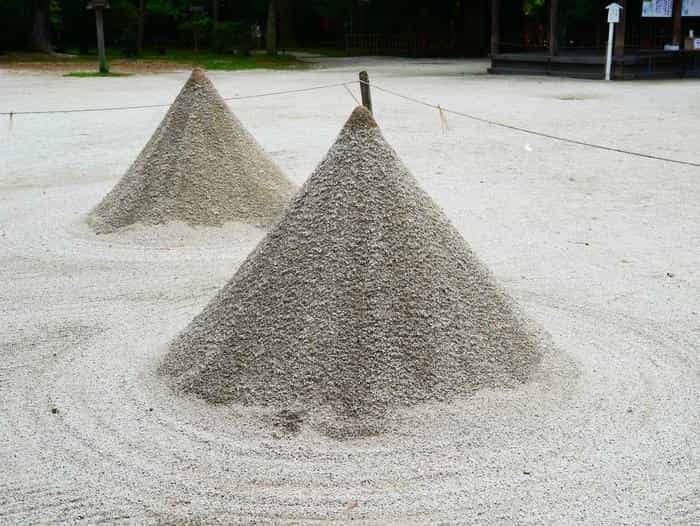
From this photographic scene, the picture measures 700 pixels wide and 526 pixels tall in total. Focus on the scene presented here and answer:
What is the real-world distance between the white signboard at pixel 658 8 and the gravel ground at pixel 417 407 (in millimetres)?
12886

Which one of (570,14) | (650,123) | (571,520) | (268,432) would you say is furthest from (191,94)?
(570,14)

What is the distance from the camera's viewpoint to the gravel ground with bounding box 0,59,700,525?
11.1 ft

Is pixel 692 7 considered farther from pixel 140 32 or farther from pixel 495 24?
pixel 140 32

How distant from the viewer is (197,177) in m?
7.79

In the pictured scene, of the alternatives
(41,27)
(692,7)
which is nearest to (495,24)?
(692,7)

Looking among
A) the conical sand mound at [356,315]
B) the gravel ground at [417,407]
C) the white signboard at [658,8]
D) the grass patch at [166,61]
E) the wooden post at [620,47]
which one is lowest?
the gravel ground at [417,407]

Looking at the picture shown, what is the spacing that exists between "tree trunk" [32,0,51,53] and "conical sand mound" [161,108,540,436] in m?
30.7

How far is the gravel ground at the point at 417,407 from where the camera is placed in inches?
133

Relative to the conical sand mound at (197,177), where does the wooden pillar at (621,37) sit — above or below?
above

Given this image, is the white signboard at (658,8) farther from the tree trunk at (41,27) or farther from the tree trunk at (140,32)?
the tree trunk at (41,27)

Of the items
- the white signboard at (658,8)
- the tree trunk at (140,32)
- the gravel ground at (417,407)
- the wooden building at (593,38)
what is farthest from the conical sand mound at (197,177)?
the tree trunk at (140,32)

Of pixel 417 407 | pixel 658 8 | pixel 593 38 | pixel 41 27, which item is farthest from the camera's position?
pixel 41 27

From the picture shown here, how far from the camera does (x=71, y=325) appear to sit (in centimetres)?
547

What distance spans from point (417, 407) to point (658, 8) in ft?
69.5
